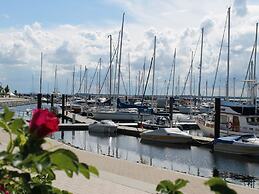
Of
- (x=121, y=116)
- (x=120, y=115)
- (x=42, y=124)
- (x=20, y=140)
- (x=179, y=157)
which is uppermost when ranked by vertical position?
(x=42, y=124)

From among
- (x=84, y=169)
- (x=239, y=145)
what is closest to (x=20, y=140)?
(x=84, y=169)

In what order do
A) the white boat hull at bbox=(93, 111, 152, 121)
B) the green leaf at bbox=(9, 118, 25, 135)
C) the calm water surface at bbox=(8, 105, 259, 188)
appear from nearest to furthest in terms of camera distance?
the green leaf at bbox=(9, 118, 25, 135) < the calm water surface at bbox=(8, 105, 259, 188) < the white boat hull at bbox=(93, 111, 152, 121)

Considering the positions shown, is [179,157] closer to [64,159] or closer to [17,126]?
[17,126]

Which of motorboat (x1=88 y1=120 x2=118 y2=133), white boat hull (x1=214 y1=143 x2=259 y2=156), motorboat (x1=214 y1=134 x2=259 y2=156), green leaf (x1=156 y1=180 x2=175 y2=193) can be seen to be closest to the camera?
green leaf (x1=156 y1=180 x2=175 y2=193)

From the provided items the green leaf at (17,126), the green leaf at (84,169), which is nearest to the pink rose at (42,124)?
the green leaf at (84,169)

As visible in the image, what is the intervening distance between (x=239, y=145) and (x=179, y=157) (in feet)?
13.4

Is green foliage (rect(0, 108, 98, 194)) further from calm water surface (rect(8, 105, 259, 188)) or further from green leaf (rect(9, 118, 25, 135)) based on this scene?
calm water surface (rect(8, 105, 259, 188))

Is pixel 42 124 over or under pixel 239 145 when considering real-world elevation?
over

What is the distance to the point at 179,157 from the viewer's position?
3033 cm

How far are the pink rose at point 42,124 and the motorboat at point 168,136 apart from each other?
3456cm

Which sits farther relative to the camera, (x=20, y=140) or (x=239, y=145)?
(x=239, y=145)

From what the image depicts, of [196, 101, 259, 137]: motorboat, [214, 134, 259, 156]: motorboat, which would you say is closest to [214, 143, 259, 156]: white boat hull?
[214, 134, 259, 156]: motorboat

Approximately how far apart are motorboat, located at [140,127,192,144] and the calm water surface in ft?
3.36

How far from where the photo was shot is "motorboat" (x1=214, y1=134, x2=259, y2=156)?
29875mm
